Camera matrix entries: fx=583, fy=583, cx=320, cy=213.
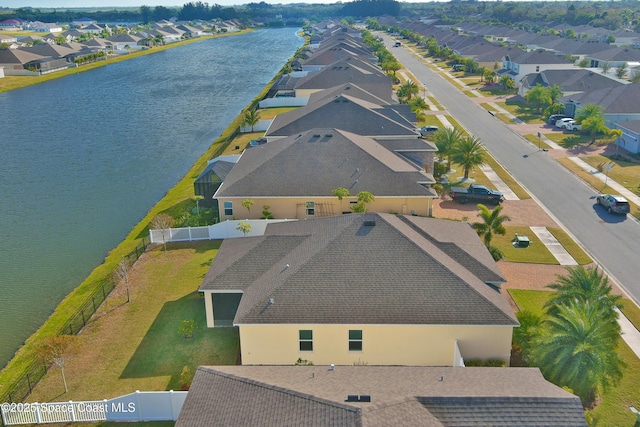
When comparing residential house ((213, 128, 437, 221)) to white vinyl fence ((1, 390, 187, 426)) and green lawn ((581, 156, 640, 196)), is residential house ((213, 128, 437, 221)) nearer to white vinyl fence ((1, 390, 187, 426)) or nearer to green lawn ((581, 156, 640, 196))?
green lawn ((581, 156, 640, 196))

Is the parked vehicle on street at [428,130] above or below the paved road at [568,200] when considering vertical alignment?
above

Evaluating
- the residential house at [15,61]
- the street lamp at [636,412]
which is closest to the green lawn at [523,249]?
the street lamp at [636,412]

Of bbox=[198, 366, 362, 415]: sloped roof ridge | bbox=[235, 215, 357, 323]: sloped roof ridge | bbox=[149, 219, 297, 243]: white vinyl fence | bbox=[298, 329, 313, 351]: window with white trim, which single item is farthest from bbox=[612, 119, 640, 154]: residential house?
bbox=[198, 366, 362, 415]: sloped roof ridge

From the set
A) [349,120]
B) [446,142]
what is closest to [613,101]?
[446,142]

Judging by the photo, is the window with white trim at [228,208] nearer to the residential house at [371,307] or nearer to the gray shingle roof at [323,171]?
the gray shingle roof at [323,171]

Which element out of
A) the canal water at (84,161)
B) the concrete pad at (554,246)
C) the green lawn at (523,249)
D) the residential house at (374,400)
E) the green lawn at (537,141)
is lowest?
the canal water at (84,161)

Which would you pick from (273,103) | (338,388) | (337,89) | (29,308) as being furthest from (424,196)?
(273,103)

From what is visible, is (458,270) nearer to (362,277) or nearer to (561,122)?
(362,277)

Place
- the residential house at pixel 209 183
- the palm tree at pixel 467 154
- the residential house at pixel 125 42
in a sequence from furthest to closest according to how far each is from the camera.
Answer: the residential house at pixel 125 42
the palm tree at pixel 467 154
the residential house at pixel 209 183
